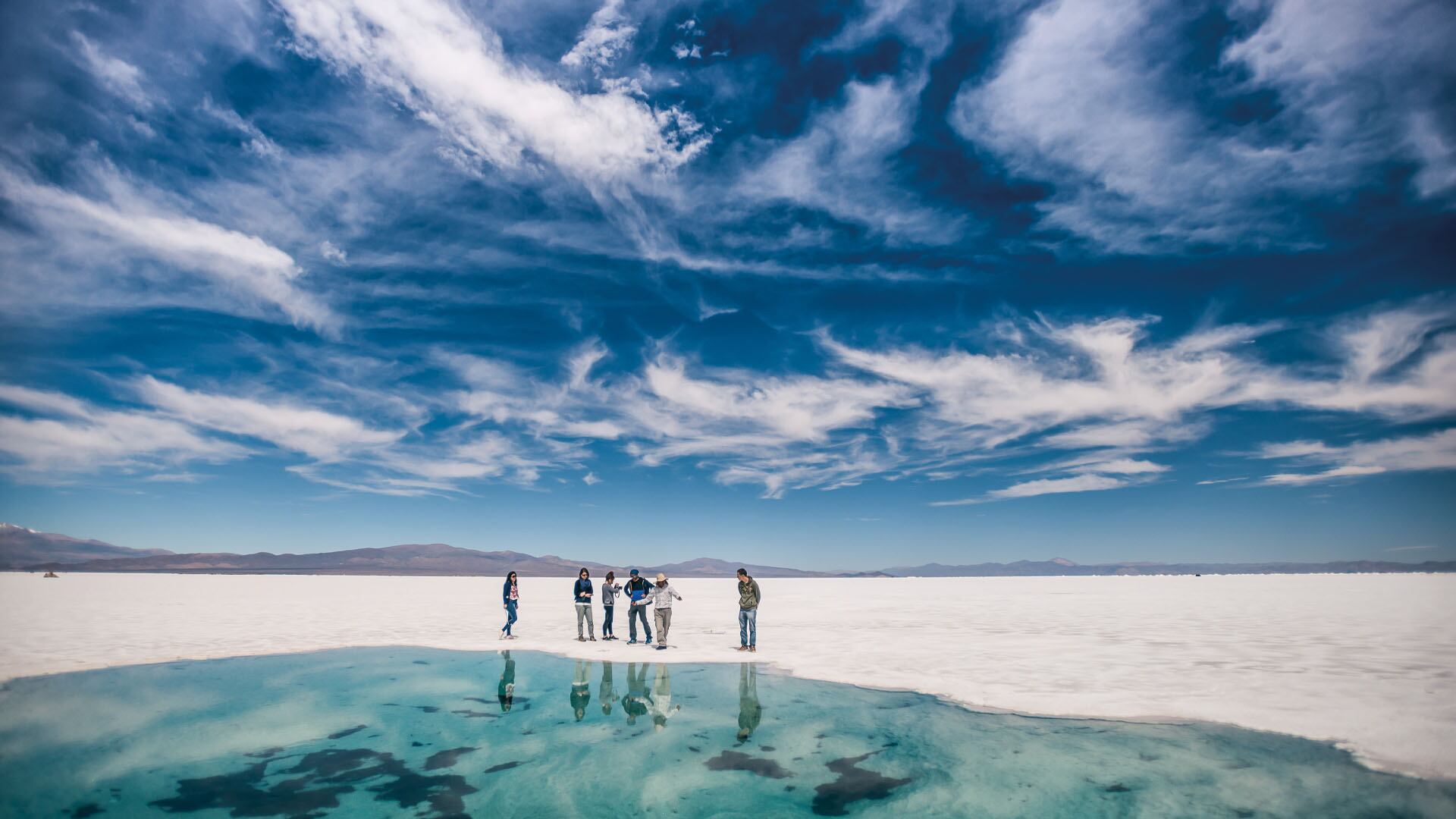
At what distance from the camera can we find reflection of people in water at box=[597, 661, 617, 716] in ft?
42.9

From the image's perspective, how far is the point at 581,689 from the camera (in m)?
14.9

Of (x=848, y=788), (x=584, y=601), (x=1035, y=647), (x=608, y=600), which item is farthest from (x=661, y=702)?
(x=1035, y=647)

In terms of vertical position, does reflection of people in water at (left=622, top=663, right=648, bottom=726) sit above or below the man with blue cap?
below

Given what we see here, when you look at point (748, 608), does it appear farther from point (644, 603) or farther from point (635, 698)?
point (635, 698)

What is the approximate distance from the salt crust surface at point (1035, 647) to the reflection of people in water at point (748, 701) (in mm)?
1419

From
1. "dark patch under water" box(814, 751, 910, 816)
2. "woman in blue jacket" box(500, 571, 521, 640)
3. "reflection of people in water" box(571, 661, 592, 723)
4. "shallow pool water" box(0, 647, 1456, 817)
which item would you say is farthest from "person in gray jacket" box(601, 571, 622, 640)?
"dark patch under water" box(814, 751, 910, 816)

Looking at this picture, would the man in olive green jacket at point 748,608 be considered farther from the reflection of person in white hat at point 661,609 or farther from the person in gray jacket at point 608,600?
the person in gray jacket at point 608,600

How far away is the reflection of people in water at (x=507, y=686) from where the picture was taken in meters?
13.6

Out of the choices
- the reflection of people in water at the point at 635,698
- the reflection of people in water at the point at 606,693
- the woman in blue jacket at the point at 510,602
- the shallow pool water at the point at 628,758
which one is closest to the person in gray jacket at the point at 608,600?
the woman in blue jacket at the point at 510,602

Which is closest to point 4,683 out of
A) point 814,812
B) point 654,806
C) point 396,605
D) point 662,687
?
point 662,687

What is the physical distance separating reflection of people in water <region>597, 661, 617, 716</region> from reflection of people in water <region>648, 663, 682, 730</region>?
819 mm

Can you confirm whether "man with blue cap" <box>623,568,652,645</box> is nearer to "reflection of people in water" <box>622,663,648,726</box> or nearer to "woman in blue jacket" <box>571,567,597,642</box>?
"woman in blue jacket" <box>571,567,597,642</box>

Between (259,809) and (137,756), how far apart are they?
3.98 m

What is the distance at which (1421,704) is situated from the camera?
12.0 m
